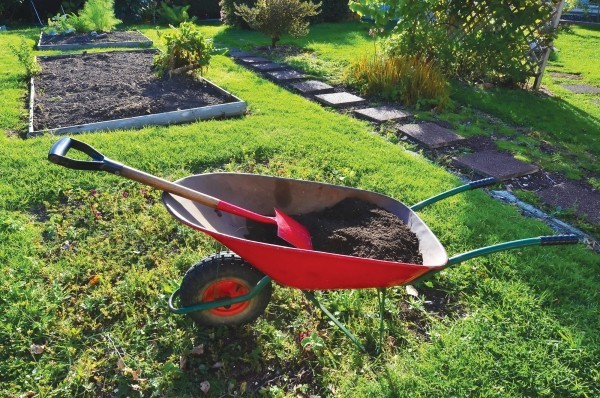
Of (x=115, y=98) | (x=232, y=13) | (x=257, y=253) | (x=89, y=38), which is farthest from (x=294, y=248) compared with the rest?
(x=232, y=13)

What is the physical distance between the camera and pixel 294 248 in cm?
181

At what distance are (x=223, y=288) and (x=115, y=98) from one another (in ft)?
13.6

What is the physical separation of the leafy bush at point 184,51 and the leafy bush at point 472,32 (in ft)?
7.41

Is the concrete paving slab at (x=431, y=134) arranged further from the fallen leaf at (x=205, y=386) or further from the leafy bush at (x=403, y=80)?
the fallen leaf at (x=205, y=386)

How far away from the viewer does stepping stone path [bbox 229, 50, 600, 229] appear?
3681 mm

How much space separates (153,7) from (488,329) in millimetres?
13721

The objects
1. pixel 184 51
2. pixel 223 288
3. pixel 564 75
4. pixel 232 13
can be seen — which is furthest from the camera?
pixel 232 13

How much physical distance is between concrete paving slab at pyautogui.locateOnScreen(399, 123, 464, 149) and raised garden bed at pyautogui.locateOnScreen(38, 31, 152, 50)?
6.33m

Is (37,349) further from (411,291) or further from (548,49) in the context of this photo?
(548,49)

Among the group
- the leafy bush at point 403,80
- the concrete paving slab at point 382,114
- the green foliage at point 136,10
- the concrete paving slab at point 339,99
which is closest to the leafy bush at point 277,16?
the leafy bush at point 403,80

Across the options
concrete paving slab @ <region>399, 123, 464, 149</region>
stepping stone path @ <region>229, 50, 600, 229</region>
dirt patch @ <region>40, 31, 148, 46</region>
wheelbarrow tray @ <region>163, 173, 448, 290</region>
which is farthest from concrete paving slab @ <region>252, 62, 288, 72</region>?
wheelbarrow tray @ <region>163, 173, 448, 290</region>

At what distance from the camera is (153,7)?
13234mm

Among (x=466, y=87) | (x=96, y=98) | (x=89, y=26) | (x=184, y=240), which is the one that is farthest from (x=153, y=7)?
(x=184, y=240)

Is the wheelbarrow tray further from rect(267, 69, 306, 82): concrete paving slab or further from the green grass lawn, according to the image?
rect(267, 69, 306, 82): concrete paving slab
